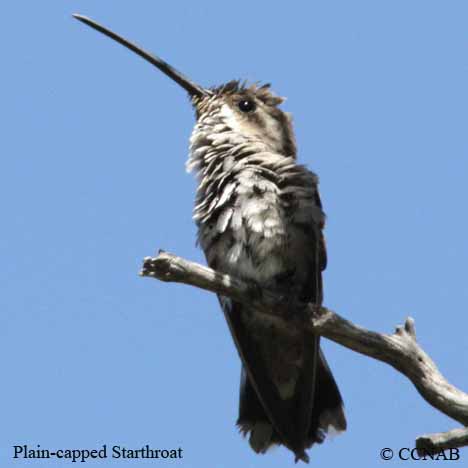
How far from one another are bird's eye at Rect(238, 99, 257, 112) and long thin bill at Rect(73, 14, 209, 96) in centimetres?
39

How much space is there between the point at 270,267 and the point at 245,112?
179 centimetres

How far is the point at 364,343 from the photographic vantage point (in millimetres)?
5520

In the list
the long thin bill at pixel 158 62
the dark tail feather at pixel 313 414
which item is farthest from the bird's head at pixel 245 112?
the dark tail feather at pixel 313 414

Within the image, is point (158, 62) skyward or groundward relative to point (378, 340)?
skyward

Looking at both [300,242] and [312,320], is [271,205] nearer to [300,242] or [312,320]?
[300,242]

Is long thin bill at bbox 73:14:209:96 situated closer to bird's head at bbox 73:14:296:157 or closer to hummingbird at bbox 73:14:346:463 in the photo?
bird's head at bbox 73:14:296:157

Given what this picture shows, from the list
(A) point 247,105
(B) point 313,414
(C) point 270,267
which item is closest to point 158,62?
(A) point 247,105

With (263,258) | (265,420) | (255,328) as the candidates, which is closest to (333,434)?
(265,420)

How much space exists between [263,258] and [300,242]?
0.94 feet

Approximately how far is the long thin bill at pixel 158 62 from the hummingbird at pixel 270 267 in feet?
3.88

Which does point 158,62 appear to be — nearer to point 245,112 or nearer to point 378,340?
point 245,112

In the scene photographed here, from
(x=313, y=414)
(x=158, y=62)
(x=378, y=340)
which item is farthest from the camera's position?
(x=158, y=62)

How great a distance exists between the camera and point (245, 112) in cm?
765

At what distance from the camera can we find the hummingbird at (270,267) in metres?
6.32
